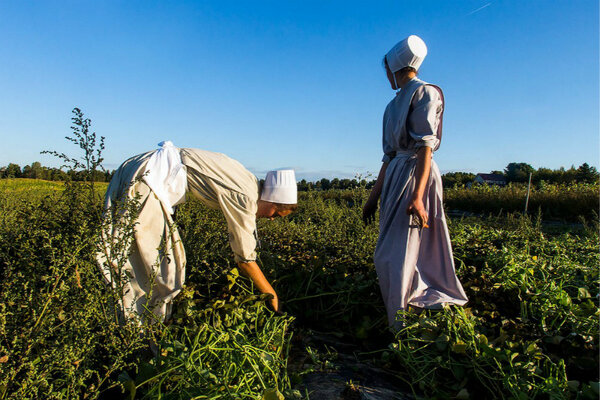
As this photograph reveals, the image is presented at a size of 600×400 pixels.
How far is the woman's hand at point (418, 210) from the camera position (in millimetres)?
1994

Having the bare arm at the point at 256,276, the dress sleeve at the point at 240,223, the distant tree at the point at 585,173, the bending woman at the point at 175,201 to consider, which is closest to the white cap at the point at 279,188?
the bending woman at the point at 175,201

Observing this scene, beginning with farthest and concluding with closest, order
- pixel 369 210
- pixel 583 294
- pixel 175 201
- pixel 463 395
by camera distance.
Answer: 1. pixel 369 210
2. pixel 583 294
3. pixel 175 201
4. pixel 463 395

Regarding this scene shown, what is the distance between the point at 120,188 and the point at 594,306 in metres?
2.81

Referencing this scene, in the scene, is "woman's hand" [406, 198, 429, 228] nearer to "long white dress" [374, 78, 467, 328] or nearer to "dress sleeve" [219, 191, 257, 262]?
"long white dress" [374, 78, 467, 328]

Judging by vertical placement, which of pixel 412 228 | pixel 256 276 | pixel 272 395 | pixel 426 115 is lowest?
pixel 272 395

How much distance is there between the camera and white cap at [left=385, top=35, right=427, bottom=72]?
6.87 feet

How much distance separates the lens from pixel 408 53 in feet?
6.93

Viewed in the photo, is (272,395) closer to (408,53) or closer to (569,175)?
(408,53)

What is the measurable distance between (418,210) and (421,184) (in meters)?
0.14

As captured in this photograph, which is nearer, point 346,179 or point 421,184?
point 421,184

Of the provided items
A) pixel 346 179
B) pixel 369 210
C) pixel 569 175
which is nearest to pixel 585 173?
pixel 569 175

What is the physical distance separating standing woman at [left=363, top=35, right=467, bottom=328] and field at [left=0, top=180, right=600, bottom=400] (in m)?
0.16

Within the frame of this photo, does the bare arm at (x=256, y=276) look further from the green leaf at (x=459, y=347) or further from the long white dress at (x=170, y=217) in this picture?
the green leaf at (x=459, y=347)

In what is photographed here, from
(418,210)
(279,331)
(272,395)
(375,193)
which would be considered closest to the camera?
(272,395)
